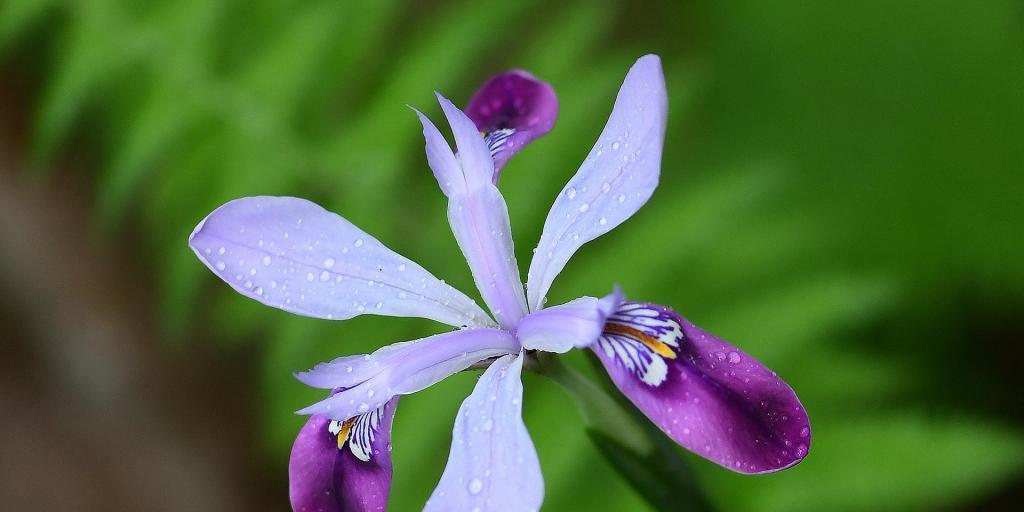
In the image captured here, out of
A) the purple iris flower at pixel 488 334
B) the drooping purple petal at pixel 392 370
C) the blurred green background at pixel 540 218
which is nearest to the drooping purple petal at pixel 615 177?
the purple iris flower at pixel 488 334

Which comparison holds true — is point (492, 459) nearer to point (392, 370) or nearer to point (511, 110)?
point (392, 370)

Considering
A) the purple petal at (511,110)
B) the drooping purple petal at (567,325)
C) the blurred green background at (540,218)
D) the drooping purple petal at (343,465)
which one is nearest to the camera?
the drooping purple petal at (567,325)

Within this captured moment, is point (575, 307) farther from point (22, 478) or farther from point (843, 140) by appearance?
point (22, 478)

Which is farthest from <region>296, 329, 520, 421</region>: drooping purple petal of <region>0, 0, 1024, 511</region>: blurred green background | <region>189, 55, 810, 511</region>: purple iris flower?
<region>0, 0, 1024, 511</region>: blurred green background

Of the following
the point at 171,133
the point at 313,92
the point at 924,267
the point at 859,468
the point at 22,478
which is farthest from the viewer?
the point at 22,478

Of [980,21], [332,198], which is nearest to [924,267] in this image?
[980,21]

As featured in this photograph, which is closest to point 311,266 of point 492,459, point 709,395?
point 492,459

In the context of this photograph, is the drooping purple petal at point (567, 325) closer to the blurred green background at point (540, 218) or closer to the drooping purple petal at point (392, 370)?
the drooping purple petal at point (392, 370)
